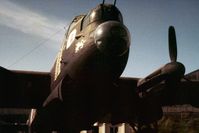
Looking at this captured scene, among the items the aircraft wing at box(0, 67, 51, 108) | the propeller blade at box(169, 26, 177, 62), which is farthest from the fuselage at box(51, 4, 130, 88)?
the aircraft wing at box(0, 67, 51, 108)

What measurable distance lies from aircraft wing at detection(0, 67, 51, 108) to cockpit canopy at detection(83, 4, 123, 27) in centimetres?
423

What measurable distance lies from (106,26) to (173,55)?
9.32 feet

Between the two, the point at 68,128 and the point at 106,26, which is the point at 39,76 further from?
the point at 106,26

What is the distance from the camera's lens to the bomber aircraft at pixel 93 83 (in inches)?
291

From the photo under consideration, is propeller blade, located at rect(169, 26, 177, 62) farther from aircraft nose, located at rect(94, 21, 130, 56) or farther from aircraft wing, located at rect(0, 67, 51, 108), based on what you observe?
aircraft wing, located at rect(0, 67, 51, 108)

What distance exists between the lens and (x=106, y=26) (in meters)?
6.80

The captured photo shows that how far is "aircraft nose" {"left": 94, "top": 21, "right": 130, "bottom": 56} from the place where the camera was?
260 inches

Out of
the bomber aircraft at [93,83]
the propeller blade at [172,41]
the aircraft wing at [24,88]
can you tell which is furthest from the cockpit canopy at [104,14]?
the aircraft wing at [24,88]

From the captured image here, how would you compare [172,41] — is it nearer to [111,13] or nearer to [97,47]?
[111,13]

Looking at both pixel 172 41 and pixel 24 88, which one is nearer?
pixel 172 41

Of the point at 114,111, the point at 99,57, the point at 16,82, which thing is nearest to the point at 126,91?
the point at 114,111

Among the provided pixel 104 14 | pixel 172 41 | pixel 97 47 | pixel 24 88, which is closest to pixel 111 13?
pixel 104 14

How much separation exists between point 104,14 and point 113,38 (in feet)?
5.91

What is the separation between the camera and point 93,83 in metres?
8.11
